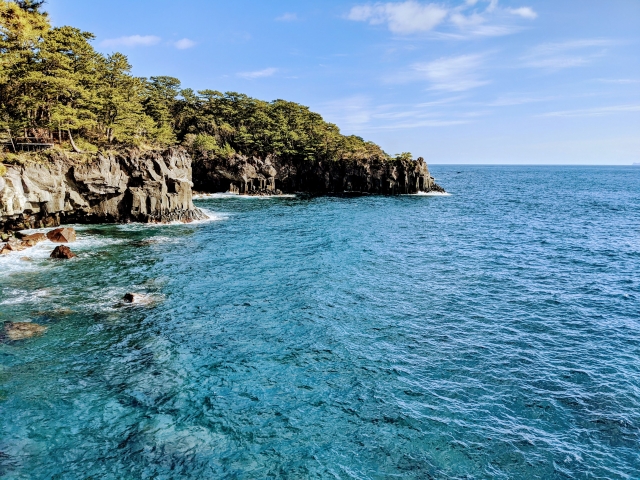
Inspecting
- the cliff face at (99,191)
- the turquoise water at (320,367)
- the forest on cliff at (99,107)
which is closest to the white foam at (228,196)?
→ the forest on cliff at (99,107)

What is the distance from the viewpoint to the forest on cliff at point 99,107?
49938mm

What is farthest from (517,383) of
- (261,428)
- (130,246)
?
(130,246)

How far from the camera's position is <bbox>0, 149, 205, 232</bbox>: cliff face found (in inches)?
1750

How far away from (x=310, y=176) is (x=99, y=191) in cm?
6821

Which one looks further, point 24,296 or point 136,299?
point 136,299

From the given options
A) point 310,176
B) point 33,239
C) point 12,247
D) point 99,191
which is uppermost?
point 310,176

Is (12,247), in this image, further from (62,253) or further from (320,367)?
(320,367)

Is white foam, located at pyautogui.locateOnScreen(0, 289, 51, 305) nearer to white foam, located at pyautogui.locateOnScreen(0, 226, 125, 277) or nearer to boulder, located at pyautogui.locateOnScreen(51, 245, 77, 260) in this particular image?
white foam, located at pyautogui.locateOnScreen(0, 226, 125, 277)

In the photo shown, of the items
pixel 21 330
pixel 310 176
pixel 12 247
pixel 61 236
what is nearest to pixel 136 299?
pixel 21 330

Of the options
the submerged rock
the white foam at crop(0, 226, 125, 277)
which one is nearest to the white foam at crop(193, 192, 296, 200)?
the white foam at crop(0, 226, 125, 277)

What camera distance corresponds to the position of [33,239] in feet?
133

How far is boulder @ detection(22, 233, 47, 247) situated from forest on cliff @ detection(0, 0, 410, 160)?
15796mm

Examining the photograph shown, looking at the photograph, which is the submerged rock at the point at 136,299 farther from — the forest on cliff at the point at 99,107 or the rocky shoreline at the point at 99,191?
the forest on cliff at the point at 99,107

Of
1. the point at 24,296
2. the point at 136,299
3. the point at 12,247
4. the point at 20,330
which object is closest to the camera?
the point at 20,330
